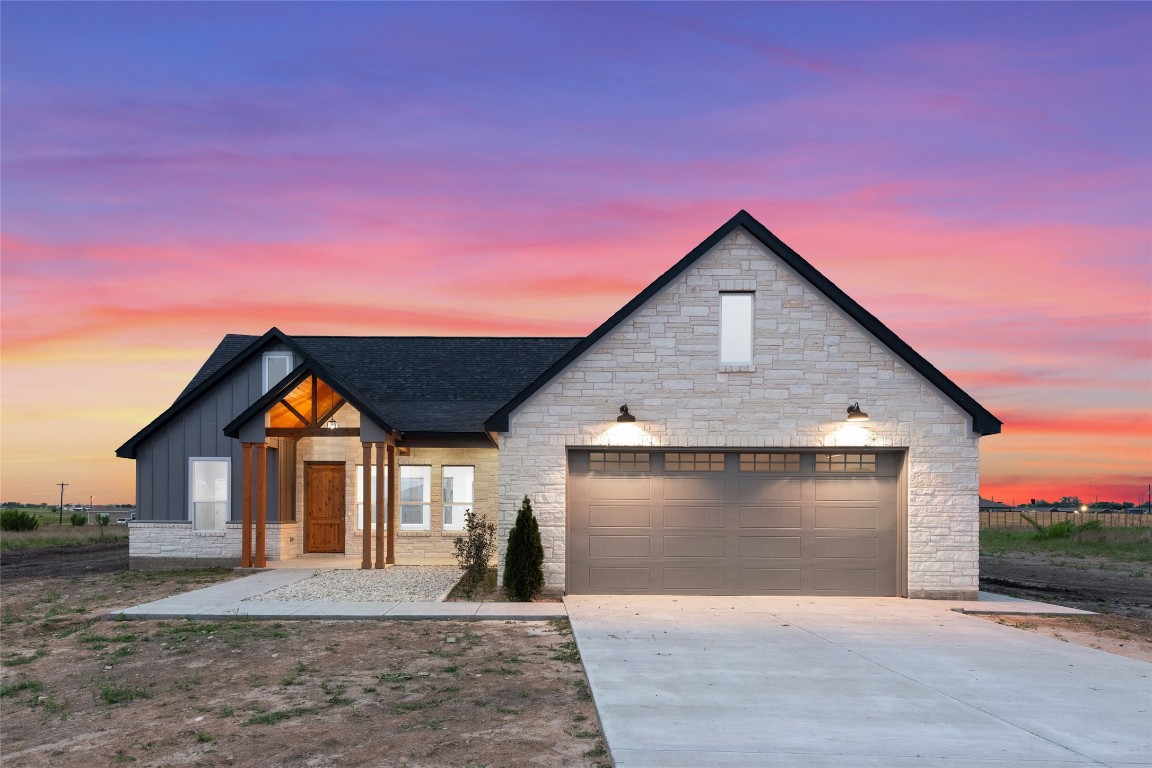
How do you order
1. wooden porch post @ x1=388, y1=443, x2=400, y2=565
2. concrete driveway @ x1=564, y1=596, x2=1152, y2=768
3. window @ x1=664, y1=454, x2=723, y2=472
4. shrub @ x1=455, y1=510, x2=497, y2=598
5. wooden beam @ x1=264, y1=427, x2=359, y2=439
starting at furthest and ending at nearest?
wooden porch post @ x1=388, y1=443, x2=400, y2=565 < wooden beam @ x1=264, y1=427, x2=359, y2=439 < shrub @ x1=455, y1=510, x2=497, y2=598 < window @ x1=664, y1=454, x2=723, y2=472 < concrete driveway @ x1=564, y1=596, x2=1152, y2=768

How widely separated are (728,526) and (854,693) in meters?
7.72

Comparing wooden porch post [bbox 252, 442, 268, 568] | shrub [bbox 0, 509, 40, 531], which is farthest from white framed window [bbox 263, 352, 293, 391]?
shrub [bbox 0, 509, 40, 531]

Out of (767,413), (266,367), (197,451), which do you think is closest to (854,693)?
(767,413)

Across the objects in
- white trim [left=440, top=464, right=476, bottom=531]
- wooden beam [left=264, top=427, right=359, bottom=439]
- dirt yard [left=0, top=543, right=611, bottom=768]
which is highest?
wooden beam [left=264, top=427, right=359, bottom=439]

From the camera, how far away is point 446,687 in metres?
9.57

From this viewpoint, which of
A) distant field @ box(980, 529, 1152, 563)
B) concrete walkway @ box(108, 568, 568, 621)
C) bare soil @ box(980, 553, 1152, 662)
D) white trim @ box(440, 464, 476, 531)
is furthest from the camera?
distant field @ box(980, 529, 1152, 563)

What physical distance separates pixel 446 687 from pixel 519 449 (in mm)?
7239

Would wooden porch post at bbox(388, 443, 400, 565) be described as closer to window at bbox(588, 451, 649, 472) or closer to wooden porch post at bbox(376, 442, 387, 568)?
wooden porch post at bbox(376, 442, 387, 568)

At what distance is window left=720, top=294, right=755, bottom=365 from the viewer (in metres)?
16.8

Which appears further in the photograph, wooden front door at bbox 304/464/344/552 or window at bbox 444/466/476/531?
wooden front door at bbox 304/464/344/552

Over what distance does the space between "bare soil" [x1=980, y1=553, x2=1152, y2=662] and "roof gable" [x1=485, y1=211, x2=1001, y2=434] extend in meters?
3.50

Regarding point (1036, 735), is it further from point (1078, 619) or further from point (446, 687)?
point (1078, 619)

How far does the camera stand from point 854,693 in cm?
915

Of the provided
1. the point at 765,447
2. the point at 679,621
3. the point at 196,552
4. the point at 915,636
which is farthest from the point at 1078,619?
the point at 196,552
